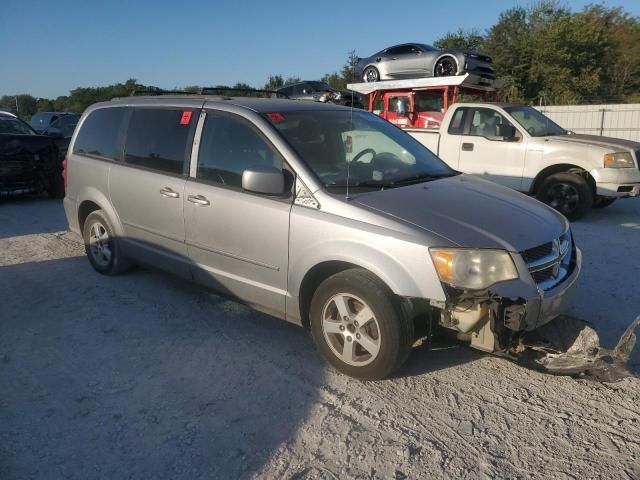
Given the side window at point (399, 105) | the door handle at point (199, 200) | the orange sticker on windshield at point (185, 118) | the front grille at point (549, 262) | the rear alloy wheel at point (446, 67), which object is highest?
the rear alloy wheel at point (446, 67)

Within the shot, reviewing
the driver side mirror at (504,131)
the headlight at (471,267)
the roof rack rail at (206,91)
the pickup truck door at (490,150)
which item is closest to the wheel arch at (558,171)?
the pickup truck door at (490,150)

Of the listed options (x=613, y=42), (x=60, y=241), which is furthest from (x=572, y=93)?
(x=60, y=241)

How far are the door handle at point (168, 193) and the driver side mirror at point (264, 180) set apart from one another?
1061mm

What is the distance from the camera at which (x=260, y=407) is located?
315 centimetres

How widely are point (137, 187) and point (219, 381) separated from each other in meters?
2.19

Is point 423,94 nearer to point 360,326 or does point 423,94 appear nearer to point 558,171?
point 558,171

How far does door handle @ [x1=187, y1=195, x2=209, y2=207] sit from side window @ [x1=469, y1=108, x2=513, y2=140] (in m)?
6.27

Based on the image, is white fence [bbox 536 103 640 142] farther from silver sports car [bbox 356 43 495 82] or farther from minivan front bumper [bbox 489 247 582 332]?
minivan front bumper [bbox 489 247 582 332]

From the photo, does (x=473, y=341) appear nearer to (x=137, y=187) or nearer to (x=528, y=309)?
(x=528, y=309)

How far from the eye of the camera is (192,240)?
4.31 meters

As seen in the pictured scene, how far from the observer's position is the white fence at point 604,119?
61.4ft

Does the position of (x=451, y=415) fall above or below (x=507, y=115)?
below

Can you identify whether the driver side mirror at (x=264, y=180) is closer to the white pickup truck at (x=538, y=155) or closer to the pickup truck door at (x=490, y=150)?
the white pickup truck at (x=538, y=155)

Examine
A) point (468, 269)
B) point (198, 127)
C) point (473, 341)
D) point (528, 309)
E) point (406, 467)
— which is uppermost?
point (198, 127)
